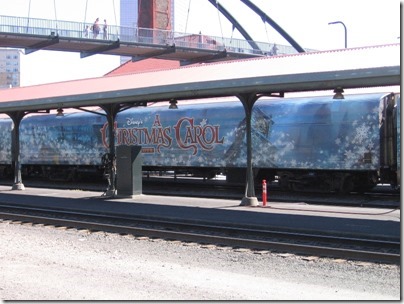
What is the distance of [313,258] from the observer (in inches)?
349

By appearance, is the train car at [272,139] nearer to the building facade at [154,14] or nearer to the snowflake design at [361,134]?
the snowflake design at [361,134]

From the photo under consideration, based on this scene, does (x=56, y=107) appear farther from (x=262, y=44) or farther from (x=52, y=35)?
(x=262, y=44)

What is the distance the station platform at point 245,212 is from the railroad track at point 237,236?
441 millimetres

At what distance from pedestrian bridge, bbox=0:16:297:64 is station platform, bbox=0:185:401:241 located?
32.8 m

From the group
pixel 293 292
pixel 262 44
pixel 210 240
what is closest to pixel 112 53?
pixel 262 44

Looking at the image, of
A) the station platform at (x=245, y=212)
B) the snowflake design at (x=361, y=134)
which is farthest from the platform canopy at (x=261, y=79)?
the station platform at (x=245, y=212)

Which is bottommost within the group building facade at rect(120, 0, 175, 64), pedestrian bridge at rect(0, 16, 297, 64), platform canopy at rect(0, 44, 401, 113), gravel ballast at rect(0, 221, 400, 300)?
gravel ballast at rect(0, 221, 400, 300)

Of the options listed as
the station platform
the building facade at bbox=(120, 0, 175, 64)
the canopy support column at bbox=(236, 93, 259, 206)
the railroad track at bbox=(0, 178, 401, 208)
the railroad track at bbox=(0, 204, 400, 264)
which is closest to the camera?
the railroad track at bbox=(0, 204, 400, 264)

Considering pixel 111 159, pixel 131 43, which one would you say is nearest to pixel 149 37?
pixel 131 43

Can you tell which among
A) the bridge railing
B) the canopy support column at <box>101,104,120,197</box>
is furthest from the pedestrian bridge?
the canopy support column at <box>101,104,120,197</box>

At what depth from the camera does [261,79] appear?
13773 mm

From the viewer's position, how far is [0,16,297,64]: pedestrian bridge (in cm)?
4866

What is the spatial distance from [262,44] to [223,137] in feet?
194

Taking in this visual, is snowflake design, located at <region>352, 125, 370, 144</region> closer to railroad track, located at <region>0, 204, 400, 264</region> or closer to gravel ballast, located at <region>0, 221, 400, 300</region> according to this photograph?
railroad track, located at <region>0, 204, 400, 264</region>
